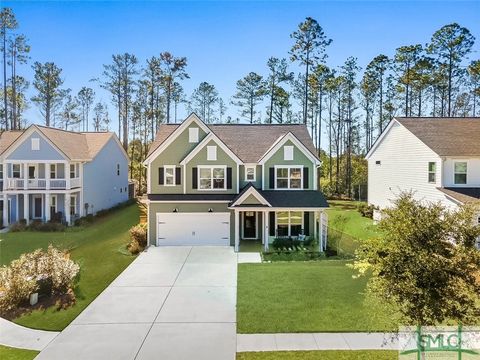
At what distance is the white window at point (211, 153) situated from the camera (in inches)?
860

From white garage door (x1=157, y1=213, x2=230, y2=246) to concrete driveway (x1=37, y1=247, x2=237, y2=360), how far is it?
14.6ft

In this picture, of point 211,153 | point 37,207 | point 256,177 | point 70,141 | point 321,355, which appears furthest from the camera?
point 70,141

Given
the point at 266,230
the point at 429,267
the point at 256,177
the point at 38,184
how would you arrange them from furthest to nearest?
the point at 38,184
the point at 256,177
the point at 266,230
the point at 429,267

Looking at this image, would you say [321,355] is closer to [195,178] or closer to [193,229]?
[193,229]

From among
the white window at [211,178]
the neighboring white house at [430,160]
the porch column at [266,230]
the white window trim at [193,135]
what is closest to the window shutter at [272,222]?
the porch column at [266,230]

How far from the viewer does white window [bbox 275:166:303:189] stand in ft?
73.4

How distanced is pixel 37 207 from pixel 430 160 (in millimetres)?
28867

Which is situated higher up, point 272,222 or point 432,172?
point 432,172

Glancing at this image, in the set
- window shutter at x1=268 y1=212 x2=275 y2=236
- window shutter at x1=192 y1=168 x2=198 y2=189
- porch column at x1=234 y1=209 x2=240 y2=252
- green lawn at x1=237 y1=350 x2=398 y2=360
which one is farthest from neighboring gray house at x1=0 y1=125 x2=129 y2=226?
green lawn at x1=237 y1=350 x2=398 y2=360

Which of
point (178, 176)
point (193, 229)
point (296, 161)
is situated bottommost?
point (193, 229)

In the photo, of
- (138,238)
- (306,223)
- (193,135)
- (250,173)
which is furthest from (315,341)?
(193,135)

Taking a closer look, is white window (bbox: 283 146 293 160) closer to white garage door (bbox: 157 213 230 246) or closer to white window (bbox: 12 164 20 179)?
white garage door (bbox: 157 213 230 246)

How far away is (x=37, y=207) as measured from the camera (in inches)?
1125

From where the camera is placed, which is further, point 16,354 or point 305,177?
point 305,177
